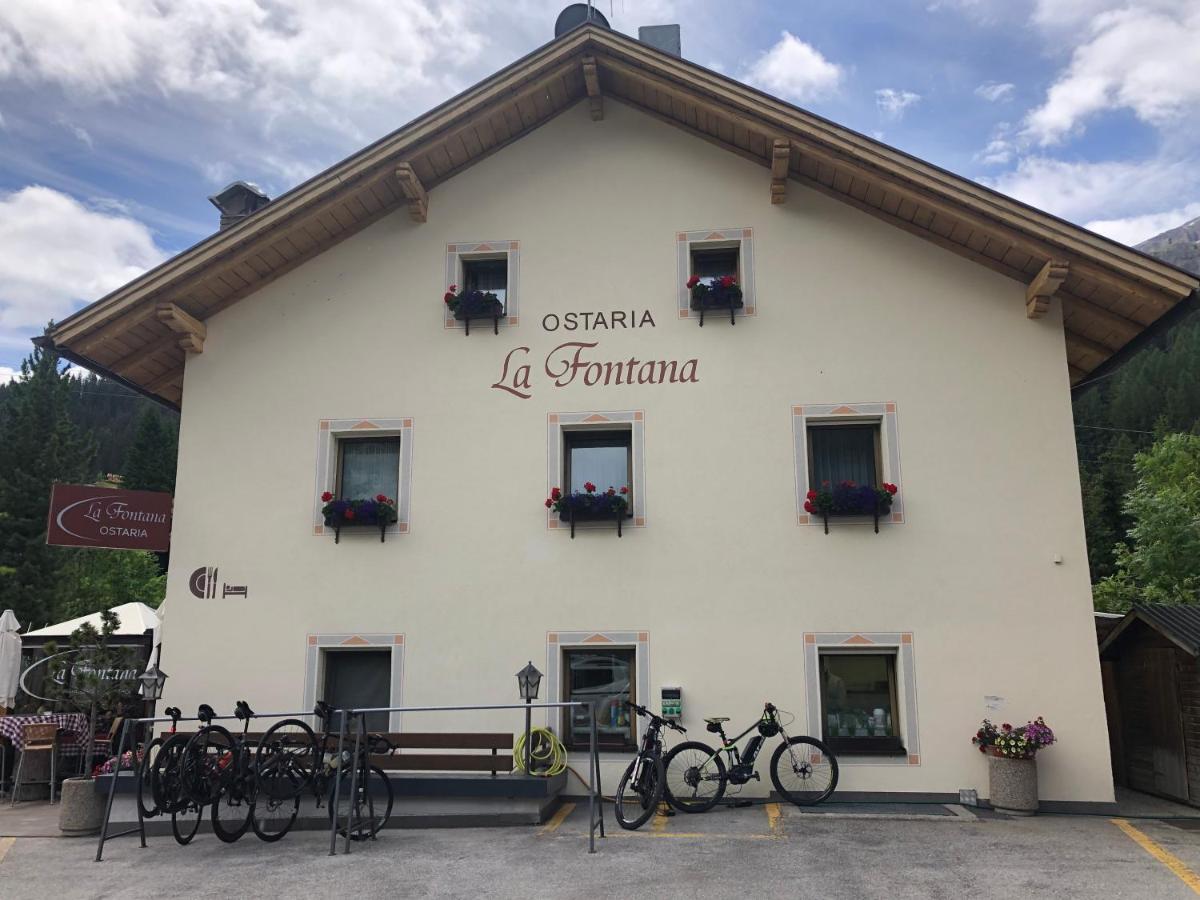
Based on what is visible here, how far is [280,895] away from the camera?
6.86m

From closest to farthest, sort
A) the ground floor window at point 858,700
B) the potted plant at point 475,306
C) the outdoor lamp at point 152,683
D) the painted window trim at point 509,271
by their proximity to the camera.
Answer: the outdoor lamp at point 152,683 → the ground floor window at point 858,700 → the potted plant at point 475,306 → the painted window trim at point 509,271

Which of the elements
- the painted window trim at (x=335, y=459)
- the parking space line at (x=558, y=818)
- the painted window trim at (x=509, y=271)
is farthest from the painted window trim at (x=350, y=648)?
the painted window trim at (x=509, y=271)

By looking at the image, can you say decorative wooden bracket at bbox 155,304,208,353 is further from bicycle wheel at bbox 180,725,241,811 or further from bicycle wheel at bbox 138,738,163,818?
bicycle wheel at bbox 180,725,241,811

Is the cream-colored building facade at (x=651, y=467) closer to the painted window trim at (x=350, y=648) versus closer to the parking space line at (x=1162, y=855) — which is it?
the painted window trim at (x=350, y=648)

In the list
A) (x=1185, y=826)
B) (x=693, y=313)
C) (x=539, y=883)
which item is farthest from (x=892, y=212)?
(x=539, y=883)

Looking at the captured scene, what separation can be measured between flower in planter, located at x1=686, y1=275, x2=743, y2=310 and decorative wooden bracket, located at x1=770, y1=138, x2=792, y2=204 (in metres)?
1.16

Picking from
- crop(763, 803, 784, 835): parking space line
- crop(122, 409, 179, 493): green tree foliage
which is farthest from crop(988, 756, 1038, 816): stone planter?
crop(122, 409, 179, 493): green tree foliage

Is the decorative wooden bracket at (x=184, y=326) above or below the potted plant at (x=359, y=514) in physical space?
above

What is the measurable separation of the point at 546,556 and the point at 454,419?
6.57ft

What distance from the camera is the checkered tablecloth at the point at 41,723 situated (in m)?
11.6

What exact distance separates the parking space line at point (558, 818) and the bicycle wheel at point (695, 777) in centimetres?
106

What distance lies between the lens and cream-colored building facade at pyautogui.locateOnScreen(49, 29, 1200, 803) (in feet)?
34.1

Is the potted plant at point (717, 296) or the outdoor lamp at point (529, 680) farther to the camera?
the potted plant at point (717, 296)

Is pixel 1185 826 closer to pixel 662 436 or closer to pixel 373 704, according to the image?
pixel 662 436
